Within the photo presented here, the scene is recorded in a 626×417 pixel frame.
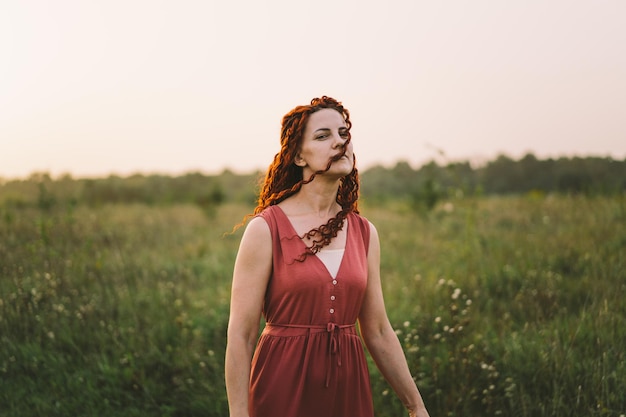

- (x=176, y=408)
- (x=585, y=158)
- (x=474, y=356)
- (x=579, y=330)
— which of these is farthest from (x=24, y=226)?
(x=585, y=158)

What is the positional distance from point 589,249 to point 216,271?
4.73 m

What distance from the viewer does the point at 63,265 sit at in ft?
19.7

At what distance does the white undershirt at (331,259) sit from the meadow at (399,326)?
179cm

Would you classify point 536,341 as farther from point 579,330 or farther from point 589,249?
point 589,249

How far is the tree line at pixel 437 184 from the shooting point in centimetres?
936

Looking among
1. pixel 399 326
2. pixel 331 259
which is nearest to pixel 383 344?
pixel 331 259

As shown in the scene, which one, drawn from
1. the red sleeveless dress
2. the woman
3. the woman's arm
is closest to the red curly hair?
the woman

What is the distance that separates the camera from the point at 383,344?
253 centimetres

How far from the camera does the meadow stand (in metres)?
3.90

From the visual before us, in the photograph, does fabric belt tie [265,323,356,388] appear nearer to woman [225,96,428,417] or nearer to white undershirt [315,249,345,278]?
woman [225,96,428,417]

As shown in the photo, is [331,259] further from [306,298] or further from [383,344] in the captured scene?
[383,344]

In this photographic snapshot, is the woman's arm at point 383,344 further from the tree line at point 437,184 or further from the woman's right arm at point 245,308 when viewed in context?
the tree line at point 437,184

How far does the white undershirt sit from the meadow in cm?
179

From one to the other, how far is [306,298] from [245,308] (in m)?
0.26
